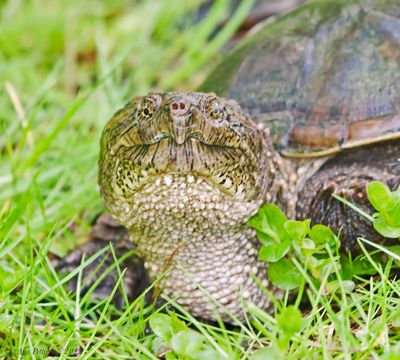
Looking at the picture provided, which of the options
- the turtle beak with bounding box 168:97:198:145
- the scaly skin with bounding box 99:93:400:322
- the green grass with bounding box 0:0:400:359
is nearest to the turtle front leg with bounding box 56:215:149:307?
the green grass with bounding box 0:0:400:359

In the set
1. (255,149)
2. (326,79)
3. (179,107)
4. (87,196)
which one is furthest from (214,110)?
(87,196)

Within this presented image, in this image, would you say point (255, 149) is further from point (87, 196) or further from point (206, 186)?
point (87, 196)

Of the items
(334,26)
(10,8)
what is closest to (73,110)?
(334,26)

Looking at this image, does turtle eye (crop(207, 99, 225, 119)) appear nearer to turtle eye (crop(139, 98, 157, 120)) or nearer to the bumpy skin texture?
the bumpy skin texture

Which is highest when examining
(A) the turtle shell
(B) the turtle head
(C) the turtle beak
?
(C) the turtle beak

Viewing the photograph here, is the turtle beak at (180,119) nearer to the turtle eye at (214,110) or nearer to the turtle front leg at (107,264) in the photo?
the turtle eye at (214,110)

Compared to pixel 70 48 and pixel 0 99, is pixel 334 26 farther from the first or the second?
pixel 70 48
